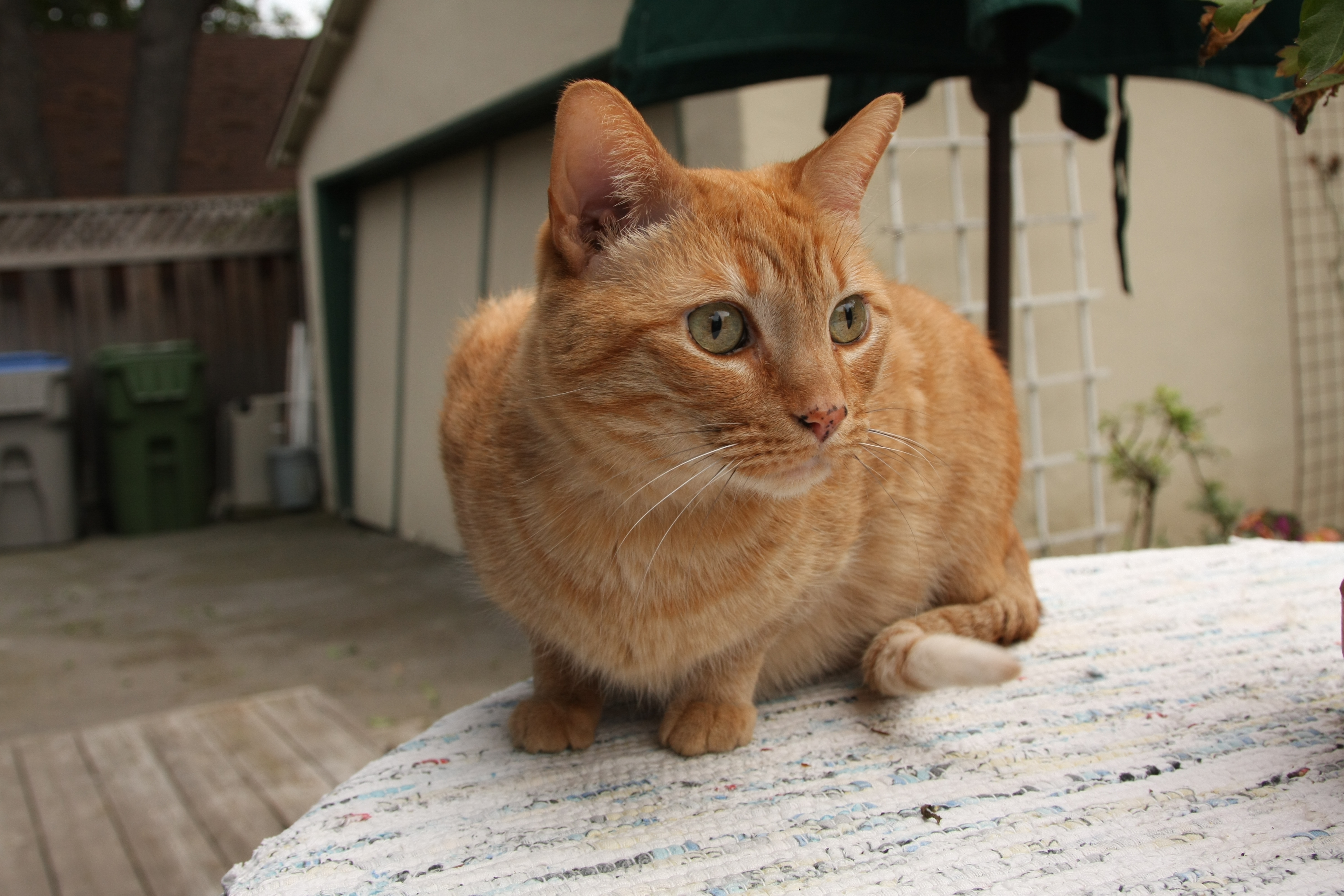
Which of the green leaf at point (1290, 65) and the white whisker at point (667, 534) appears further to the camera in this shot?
the white whisker at point (667, 534)

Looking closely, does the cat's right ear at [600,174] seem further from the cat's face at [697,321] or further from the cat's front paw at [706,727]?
the cat's front paw at [706,727]

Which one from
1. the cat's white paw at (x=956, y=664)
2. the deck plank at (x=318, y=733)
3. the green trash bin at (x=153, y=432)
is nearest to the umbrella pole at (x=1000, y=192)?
the cat's white paw at (x=956, y=664)

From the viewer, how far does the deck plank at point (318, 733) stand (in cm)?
270

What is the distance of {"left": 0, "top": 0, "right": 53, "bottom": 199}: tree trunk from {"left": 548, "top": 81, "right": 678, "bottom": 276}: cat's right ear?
8942mm

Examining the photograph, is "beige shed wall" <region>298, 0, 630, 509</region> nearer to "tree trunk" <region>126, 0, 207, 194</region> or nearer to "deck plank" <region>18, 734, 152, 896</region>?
"tree trunk" <region>126, 0, 207, 194</region>

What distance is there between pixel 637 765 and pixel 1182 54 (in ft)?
5.38

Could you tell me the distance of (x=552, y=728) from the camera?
125cm

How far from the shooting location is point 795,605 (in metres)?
1.26

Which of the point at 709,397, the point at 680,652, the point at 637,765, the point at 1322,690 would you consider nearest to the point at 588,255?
the point at 709,397

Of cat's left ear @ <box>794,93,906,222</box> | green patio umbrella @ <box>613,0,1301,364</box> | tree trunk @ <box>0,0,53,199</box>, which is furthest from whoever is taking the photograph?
tree trunk @ <box>0,0,53,199</box>

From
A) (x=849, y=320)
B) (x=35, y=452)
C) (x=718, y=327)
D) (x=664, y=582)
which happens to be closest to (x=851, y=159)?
(x=849, y=320)

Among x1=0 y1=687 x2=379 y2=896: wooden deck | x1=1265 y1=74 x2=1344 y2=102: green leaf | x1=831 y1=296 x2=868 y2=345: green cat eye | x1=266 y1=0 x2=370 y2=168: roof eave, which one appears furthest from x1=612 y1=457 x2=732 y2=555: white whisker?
x1=266 y1=0 x2=370 y2=168: roof eave

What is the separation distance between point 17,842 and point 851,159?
2.63 meters

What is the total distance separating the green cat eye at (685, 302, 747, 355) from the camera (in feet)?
3.45
